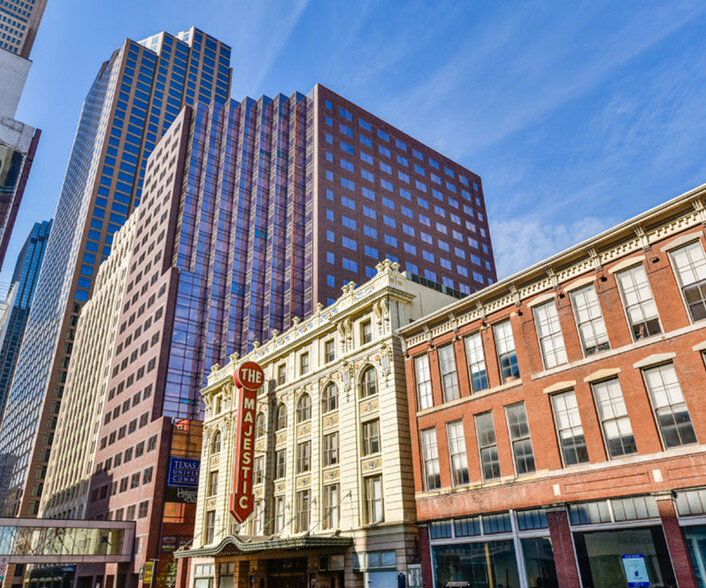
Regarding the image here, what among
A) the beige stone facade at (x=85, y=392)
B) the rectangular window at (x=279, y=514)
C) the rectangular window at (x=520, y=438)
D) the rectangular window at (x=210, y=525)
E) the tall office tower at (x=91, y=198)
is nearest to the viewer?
the rectangular window at (x=520, y=438)

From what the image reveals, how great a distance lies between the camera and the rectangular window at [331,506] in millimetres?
35031

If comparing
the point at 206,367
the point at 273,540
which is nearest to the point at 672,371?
the point at 273,540

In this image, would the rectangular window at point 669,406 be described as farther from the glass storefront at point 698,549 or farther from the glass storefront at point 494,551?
the glass storefront at point 494,551

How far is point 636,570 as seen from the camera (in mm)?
20922

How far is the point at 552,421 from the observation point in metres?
25.4

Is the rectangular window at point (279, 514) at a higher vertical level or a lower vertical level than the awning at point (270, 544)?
higher

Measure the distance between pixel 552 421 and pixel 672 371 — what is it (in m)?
5.55

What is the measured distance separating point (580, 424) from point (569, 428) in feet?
1.84

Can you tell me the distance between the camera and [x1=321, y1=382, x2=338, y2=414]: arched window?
126 feet

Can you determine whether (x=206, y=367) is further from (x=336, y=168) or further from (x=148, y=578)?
(x=336, y=168)

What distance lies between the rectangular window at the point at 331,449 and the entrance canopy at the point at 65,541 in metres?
39.7

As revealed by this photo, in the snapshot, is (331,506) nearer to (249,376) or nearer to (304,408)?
(304,408)

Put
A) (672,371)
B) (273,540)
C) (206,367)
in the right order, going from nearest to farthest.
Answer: (672,371) < (273,540) < (206,367)

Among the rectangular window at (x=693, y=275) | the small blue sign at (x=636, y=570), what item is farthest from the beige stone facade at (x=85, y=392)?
the rectangular window at (x=693, y=275)
